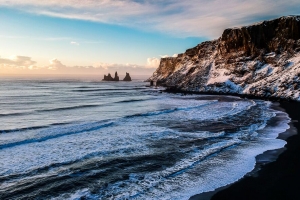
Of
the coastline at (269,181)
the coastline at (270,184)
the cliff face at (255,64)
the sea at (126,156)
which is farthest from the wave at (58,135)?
the cliff face at (255,64)

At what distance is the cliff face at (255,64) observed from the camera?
52.7 meters

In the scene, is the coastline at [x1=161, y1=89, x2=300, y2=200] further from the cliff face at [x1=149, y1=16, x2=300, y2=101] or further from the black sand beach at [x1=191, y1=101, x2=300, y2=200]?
the cliff face at [x1=149, y1=16, x2=300, y2=101]

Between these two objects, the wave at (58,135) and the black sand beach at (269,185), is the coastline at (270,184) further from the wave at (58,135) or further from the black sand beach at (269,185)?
the wave at (58,135)

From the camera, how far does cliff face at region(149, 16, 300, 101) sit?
5269cm

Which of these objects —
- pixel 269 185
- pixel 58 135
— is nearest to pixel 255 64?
pixel 58 135

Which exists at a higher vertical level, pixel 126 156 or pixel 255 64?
pixel 255 64

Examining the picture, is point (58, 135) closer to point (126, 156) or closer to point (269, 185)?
point (126, 156)

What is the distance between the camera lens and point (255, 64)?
65250 mm

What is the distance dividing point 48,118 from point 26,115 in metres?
3.75

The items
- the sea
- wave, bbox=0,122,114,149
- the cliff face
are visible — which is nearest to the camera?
the sea

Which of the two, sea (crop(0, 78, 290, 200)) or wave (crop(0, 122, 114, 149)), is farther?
wave (crop(0, 122, 114, 149))

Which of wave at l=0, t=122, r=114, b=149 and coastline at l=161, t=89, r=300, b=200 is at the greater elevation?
coastline at l=161, t=89, r=300, b=200

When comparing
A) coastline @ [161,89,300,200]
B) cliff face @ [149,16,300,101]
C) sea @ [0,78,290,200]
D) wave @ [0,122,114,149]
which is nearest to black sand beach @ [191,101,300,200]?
coastline @ [161,89,300,200]

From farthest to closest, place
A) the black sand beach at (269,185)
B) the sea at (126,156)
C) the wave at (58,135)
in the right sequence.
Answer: the wave at (58,135), the sea at (126,156), the black sand beach at (269,185)
